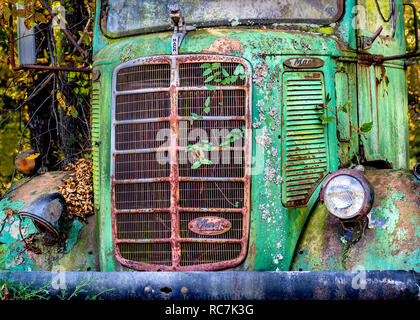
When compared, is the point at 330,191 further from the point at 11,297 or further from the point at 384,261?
the point at 11,297

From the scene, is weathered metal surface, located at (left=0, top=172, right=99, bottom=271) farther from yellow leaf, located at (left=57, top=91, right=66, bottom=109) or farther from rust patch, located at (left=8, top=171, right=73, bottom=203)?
yellow leaf, located at (left=57, top=91, right=66, bottom=109)

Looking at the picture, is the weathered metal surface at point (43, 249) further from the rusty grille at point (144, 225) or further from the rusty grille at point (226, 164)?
the rusty grille at point (226, 164)

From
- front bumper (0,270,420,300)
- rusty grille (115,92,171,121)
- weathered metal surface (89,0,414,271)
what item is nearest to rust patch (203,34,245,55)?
weathered metal surface (89,0,414,271)

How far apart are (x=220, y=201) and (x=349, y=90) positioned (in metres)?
1.49

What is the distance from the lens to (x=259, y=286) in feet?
12.6

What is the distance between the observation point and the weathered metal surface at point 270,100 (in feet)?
15.1

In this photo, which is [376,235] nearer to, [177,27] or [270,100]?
[270,100]

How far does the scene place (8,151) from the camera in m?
9.49

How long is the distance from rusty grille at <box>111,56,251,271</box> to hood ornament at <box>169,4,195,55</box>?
101 mm

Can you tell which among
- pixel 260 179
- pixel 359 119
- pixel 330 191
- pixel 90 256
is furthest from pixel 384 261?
pixel 90 256

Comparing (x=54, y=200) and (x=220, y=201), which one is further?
(x=54, y=200)

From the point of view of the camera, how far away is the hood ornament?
4689 millimetres

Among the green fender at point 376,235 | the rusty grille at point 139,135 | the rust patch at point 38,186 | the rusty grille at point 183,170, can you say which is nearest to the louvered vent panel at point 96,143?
the rusty grille at point 139,135
